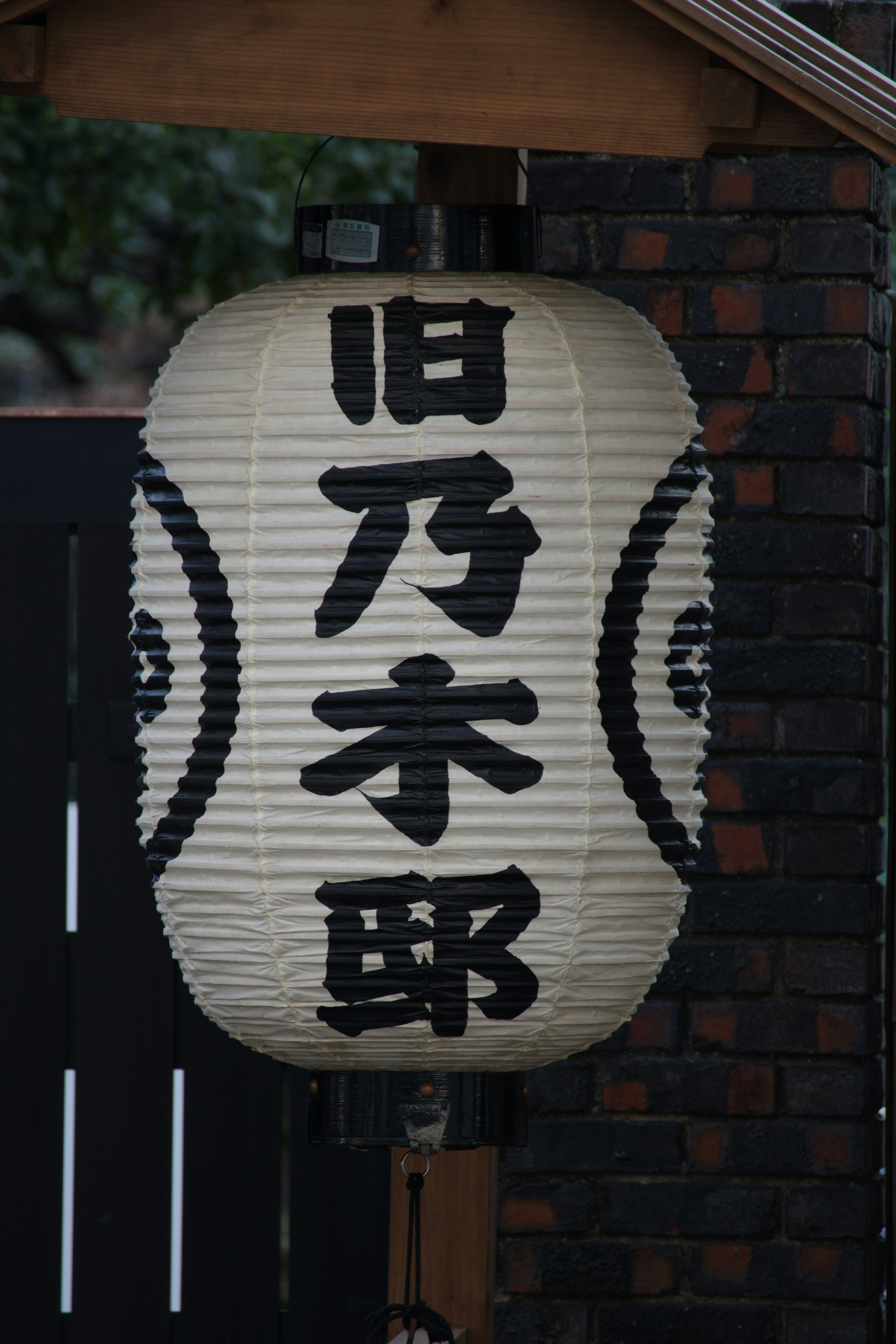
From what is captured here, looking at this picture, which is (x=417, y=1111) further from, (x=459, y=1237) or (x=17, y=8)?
(x=17, y=8)

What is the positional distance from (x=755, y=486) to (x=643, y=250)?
37 centimetres

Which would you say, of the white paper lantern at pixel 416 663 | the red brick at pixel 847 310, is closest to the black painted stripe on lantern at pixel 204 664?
the white paper lantern at pixel 416 663

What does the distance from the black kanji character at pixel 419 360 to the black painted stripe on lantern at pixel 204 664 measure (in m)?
0.19

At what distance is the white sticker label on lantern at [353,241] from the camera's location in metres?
1.38

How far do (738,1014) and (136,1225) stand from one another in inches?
37.4

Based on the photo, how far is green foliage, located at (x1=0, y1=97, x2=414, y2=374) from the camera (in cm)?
401

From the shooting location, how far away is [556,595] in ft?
4.18

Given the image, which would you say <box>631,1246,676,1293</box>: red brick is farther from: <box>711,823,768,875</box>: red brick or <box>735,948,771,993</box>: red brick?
<box>711,823,768,875</box>: red brick


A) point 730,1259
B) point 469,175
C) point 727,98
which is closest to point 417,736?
point 727,98

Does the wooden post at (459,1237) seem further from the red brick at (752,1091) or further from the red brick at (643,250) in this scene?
the red brick at (752,1091)

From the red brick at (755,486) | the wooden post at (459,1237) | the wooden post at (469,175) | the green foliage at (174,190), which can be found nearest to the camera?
the wooden post at (469,175)

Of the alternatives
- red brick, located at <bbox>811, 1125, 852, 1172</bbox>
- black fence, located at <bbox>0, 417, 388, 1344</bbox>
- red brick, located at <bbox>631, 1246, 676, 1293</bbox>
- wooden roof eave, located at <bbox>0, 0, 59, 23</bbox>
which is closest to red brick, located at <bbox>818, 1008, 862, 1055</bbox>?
red brick, located at <bbox>811, 1125, 852, 1172</bbox>

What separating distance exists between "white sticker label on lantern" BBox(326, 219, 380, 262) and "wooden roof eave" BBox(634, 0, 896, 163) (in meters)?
0.33

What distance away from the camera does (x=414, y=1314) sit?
148 centimetres
